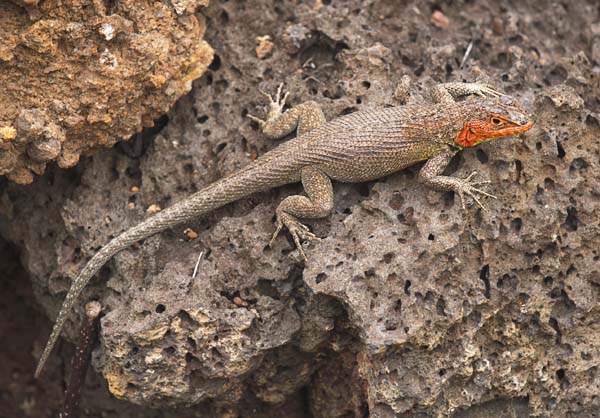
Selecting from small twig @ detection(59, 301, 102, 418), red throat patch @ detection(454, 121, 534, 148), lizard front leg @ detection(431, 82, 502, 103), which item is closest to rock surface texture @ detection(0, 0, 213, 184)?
small twig @ detection(59, 301, 102, 418)

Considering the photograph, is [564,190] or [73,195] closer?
[564,190]

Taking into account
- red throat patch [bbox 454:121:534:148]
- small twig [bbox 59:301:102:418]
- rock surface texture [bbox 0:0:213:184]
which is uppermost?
rock surface texture [bbox 0:0:213:184]

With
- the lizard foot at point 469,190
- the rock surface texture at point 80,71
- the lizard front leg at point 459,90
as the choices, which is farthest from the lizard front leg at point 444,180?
the rock surface texture at point 80,71

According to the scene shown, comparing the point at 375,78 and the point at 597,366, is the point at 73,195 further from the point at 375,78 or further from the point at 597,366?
the point at 597,366

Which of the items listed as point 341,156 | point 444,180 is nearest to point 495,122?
point 444,180

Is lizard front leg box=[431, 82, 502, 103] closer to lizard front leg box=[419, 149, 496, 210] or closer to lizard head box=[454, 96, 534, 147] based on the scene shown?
lizard head box=[454, 96, 534, 147]

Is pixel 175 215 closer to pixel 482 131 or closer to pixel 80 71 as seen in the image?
pixel 80 71

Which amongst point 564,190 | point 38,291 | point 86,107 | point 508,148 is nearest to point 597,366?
point 564,190
